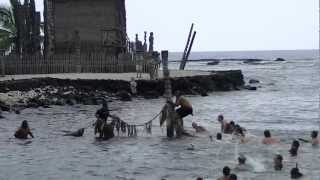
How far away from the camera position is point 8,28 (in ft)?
143

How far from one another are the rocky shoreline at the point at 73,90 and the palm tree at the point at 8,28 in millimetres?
9434

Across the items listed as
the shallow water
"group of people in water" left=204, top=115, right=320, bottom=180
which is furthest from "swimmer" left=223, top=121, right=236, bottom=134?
the shallow water

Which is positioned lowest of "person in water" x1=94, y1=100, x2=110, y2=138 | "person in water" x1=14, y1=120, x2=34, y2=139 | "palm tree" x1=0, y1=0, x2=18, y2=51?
"person in water" x1=14, y1=120, x2=34, y2=139

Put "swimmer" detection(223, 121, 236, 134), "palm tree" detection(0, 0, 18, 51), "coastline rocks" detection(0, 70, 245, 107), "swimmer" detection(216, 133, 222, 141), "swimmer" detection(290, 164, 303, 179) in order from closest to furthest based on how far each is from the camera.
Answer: "swimmer" detection(290, 164, 303, 179), "swimmer" detection(216, 133, 222, 141), "swimmer" detection(223, 121, 236, 134), "coastline rocks" detection(0, 70, 245, 107), "palm tree" detection(0, 0, 18, 51)

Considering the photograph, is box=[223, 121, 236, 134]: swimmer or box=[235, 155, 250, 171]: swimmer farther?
box=[223, 121, 236, 134]: swimmer

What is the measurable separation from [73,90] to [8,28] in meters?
10.8

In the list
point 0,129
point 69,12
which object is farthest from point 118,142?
point 69,12

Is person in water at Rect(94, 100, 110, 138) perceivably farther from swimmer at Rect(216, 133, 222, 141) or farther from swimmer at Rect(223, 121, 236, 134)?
swimmer at Rect(223, 121, 236, 134)

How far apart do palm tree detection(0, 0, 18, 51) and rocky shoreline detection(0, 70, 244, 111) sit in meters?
9.43

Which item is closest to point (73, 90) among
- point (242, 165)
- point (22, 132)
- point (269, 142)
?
point (22, 132)

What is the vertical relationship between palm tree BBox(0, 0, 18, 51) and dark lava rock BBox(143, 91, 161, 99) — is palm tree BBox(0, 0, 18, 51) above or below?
above

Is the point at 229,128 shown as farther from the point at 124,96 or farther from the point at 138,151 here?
the point at 124,96

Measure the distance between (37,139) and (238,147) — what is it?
693 cm

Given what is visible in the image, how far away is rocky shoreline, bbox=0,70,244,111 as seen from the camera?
32.0 metres
